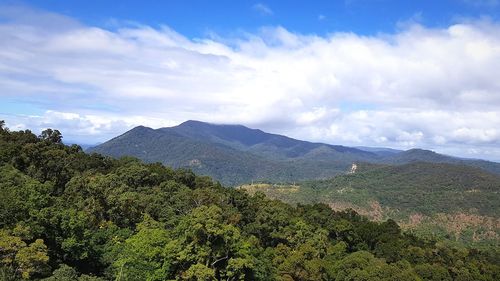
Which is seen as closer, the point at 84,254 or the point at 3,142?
the point at 84,254

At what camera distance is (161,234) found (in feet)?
131

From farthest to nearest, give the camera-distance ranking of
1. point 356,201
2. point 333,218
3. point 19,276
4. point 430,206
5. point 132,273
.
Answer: point 356,201 → point 430,206 → point 333,218 → point 132,273 → point 19,276

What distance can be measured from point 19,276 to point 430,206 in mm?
158978

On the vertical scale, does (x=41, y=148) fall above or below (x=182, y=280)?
above

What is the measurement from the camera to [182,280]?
36.8 meters

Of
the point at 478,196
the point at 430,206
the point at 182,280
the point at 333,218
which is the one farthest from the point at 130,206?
the point at 478,196

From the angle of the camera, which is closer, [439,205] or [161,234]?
[161,234]

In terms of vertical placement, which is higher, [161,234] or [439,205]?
[161,234]

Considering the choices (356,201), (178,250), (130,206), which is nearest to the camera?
(178,250)

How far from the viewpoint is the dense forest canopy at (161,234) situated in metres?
36.7

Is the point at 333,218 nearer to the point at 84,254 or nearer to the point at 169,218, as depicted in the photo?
the point at 169,218

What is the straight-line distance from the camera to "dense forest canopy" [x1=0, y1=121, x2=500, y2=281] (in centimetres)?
3666

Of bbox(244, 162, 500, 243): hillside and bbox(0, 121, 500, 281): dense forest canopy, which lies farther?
bbox(244, 162, 500, 243): hillside

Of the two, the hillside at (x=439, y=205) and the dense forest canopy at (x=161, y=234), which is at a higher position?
the dense forest canopy at (x=161, y=234)
